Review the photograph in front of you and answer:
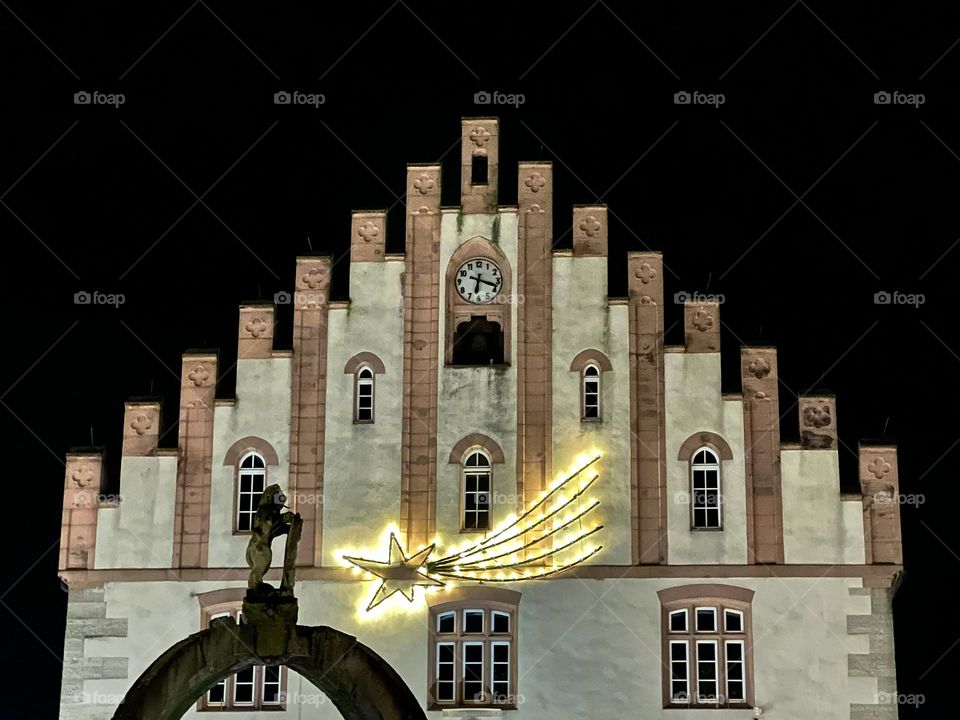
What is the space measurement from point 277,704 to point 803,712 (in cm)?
1023

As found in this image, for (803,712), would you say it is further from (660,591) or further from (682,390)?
(682,390)

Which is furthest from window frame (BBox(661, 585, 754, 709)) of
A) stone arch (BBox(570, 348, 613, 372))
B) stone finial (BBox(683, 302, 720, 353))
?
stone finial (BBox(683, 302, 720, 353))

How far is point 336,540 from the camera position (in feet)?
117

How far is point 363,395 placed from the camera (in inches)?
1439

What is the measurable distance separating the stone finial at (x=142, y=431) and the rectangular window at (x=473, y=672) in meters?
7.65

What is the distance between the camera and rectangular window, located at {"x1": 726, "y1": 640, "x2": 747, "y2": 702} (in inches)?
1356

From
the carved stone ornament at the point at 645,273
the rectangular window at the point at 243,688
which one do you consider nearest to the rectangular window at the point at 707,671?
the carved stone ornament at the point at 645,273

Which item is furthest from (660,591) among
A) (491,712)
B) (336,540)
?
(336,540)

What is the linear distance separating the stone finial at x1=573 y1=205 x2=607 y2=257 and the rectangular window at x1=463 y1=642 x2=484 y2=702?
8.37 m

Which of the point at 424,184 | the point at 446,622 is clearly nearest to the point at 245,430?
the point at 446,622

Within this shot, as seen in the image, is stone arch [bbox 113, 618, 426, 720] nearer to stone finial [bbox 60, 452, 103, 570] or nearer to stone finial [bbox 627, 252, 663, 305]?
stone finial [bbox 60, 452, 103, 570]

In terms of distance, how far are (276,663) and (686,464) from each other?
43.9 feet

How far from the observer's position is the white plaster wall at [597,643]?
34219 mm

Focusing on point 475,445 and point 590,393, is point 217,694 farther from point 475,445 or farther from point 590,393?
point 590,393
